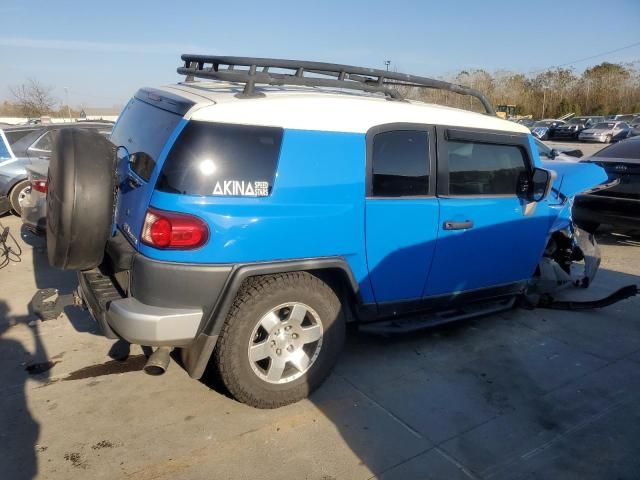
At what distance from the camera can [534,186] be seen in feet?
14.1

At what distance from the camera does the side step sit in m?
3.71

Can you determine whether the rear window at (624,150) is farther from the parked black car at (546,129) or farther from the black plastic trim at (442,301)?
the parked black car at (546,129)

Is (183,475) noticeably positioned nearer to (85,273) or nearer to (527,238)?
(85,273)

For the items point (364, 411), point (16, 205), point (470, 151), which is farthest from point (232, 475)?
point (16, 205)

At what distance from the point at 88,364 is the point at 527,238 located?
366 cm

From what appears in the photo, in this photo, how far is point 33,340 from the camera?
4.11 metres

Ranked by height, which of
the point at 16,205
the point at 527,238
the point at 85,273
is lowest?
the point at 16,205

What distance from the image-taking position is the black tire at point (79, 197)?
2.82 metres

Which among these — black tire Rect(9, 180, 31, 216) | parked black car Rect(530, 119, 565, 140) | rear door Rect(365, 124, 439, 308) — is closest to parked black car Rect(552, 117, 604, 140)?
parked black car Rect(530, 119, 565, 140)

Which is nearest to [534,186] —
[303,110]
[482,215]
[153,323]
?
[482,215]

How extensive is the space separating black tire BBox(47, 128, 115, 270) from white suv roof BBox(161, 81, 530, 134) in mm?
581

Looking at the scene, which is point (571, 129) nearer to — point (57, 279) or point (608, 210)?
point (608, 210)

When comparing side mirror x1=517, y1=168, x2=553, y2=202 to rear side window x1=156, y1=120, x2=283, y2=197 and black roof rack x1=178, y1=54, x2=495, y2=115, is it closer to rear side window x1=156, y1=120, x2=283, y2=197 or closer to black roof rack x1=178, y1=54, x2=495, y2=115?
black roof rack x1=178, y1=54, x2=495, y2=115

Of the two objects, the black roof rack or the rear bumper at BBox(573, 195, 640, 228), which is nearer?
the black roof rack
